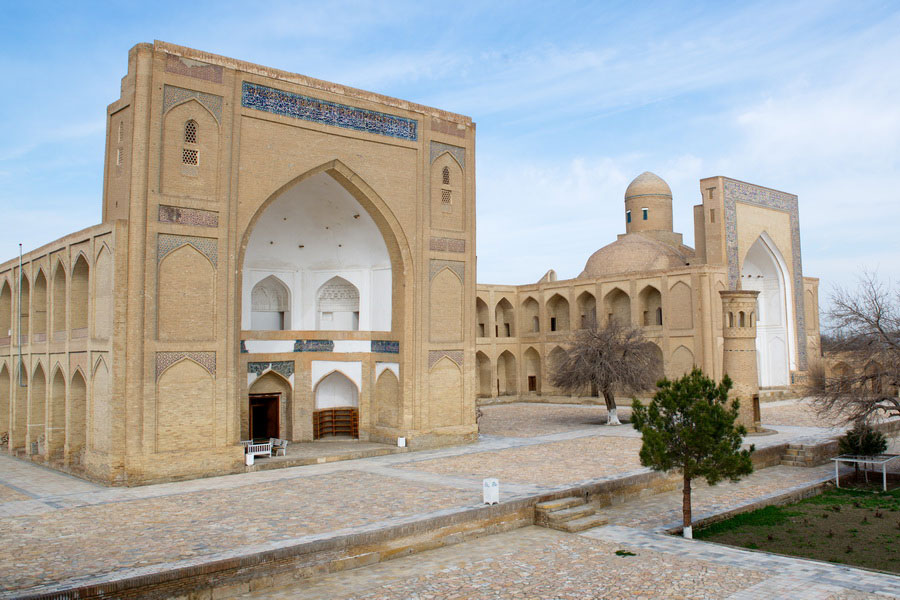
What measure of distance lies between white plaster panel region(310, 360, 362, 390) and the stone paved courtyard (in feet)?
8.64

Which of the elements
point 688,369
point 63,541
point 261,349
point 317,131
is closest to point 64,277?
point 261,349

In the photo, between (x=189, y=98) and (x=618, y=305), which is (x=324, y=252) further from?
(x=618, y=305)

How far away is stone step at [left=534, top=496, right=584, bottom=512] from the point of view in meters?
9.09

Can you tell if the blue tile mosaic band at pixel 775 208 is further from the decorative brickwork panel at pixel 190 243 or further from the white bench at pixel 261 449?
the decorative brickwork panel at pixel 190 243

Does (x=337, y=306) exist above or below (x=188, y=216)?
below

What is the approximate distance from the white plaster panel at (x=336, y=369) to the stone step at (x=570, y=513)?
7.43 meters

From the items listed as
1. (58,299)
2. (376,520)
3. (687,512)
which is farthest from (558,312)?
(376,520)

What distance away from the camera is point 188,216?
1159 cm

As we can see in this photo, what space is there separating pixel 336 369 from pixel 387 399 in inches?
60.3

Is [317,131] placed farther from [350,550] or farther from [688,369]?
[688,369]

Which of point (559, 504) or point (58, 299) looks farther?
point (58, 299)

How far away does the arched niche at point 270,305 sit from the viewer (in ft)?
54.6

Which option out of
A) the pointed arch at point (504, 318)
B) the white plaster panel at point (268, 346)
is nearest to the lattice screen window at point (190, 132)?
the white plaster panel at point (268, 346)

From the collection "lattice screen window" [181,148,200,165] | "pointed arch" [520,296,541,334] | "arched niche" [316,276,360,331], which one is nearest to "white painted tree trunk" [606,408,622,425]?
"arched niche" [316,276,360,331]
